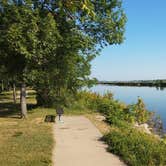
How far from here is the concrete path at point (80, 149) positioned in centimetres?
982

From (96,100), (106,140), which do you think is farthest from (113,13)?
(106,140)

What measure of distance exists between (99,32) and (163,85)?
93.2 metres

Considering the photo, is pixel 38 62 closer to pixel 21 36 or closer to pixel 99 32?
pixel 21 36

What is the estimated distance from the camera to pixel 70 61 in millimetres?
23500

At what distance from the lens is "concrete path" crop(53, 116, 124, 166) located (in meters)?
9.82

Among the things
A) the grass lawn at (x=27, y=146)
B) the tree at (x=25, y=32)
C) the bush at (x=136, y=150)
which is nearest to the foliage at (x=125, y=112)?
the grass lawn at (x=27, y=146)

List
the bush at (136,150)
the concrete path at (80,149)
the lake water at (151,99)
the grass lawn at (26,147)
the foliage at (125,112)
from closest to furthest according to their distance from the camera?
the bush at (136,150) → the concrete path at (80,149) → the grass lawn at (26,147) → the foliage at (125,112) → the lake water at (151,99)

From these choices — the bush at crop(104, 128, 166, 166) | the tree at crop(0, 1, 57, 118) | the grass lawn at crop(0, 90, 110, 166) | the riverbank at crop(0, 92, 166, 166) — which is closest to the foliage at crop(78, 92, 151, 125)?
the riverbank at crop(0, 92, 166, 166)

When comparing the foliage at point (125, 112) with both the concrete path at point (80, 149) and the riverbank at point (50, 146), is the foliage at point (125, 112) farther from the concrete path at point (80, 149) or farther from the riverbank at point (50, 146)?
the concrete path at point (80, 149)

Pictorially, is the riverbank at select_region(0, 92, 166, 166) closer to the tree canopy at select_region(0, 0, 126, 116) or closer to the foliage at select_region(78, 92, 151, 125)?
the foliage at select_region(78, 92, 151, 125)

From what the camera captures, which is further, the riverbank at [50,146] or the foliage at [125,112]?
the foliage at [125,112]

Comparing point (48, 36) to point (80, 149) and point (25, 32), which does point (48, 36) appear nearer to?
point (25, 32)

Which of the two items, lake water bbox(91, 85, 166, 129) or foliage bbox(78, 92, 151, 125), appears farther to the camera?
lake water bbox(91, 85, 166, 129)

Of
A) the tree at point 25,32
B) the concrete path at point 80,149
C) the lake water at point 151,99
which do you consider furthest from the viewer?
the lake water at point 151,99
